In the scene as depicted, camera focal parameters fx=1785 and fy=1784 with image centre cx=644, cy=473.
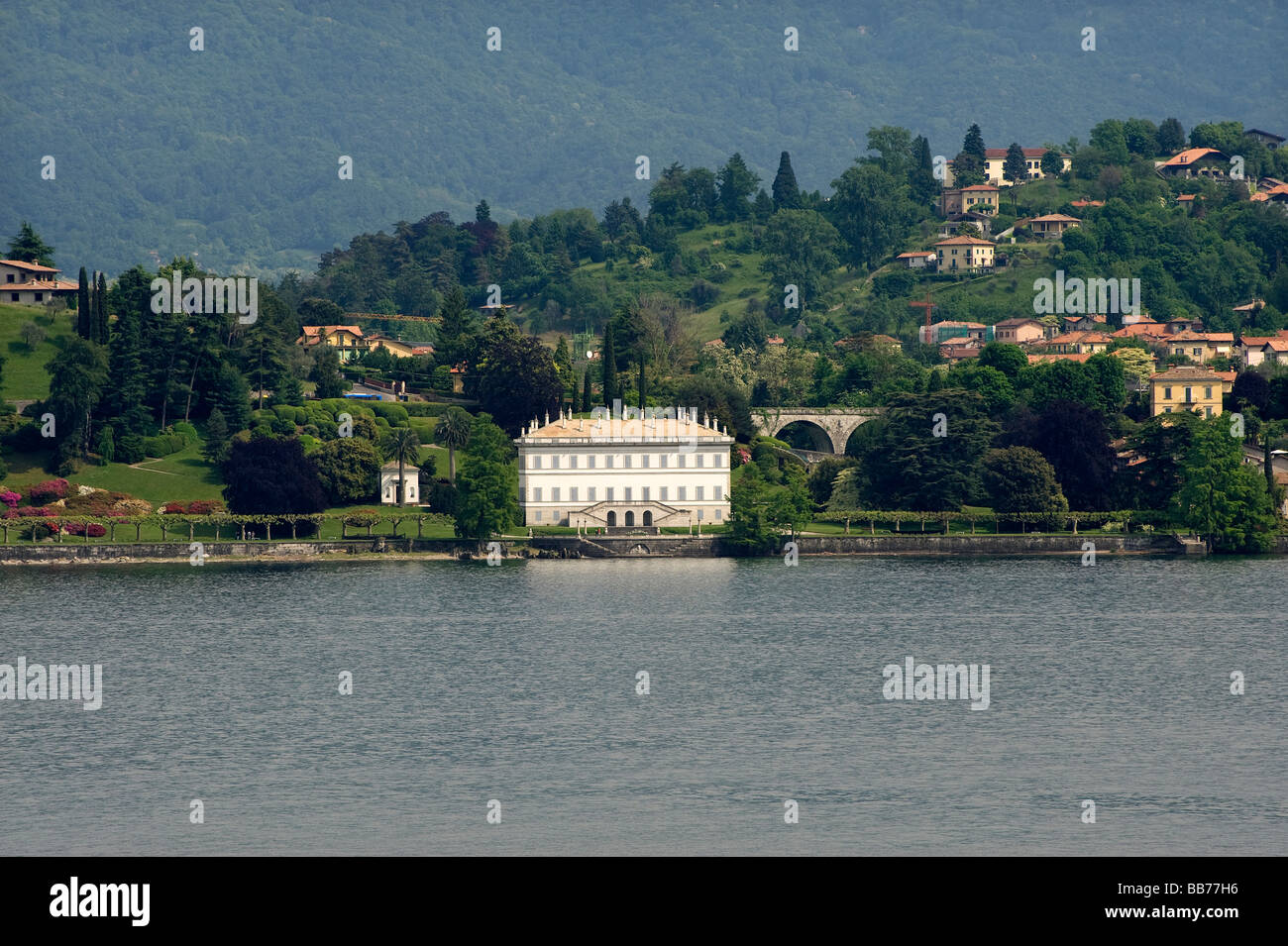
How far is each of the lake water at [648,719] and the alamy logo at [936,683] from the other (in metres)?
0.59

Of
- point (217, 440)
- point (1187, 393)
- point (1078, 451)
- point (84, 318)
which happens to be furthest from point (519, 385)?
point (1187, 393)

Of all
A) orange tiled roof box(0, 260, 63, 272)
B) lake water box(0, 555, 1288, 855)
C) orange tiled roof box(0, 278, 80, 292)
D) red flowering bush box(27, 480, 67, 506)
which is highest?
orange tiled roof box(0, 260, 63, 272)

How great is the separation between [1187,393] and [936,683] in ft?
212

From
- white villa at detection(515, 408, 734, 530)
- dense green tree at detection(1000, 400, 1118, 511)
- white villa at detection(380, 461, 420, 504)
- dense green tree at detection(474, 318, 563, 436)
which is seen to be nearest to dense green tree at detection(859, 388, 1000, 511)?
dense green tree at detection(1000, 400, 1118, 511)

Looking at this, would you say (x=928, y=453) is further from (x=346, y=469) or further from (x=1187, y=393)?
(x=346, y=469)

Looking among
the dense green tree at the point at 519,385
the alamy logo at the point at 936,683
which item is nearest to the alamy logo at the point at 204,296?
the dense green tree at the point at 519,385

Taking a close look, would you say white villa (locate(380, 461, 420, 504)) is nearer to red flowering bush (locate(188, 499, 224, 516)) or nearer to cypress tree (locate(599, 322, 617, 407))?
red flowering bush (locate(188, 499, 224, 516))

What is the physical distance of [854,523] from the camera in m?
92.1

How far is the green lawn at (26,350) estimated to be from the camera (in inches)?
4336

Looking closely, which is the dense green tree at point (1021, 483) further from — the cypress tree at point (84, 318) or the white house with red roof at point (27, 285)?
the white house with red roof at point (27, 285)

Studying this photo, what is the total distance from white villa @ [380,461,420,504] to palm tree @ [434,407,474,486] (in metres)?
3.30

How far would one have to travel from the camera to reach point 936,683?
5050 centimetres

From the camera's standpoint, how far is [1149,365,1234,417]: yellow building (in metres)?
109
